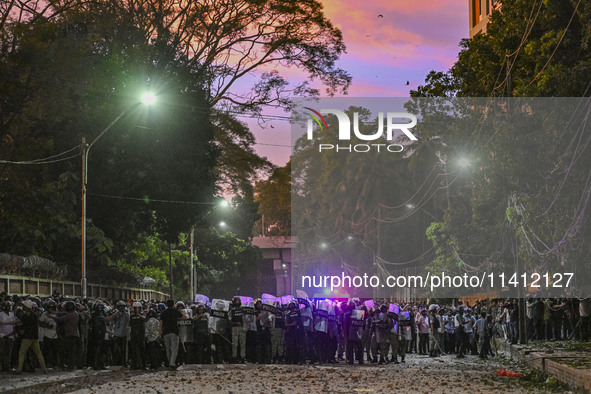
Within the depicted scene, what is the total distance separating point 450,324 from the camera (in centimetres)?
3138

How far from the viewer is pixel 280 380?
1867 centimetres

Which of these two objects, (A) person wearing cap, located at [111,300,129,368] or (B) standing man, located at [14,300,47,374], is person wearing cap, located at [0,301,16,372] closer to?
(B) standing man, located at [14,300,47,374]

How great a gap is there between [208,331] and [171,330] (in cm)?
226

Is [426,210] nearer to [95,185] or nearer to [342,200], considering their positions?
[342,200]

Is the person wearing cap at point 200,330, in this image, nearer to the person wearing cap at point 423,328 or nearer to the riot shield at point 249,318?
the riot shield at point 249,318

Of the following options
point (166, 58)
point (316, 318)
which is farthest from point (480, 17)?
point (316, 318)

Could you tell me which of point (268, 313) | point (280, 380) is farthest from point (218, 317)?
point (280, 380)

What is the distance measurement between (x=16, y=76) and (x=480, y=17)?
40.9m

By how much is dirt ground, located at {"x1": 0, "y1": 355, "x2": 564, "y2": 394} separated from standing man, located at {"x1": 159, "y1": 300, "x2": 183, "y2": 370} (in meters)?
0.42

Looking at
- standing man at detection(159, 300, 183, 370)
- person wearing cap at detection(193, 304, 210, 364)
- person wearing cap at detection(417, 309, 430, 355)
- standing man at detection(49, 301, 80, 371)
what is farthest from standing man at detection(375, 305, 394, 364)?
standing man at detection(49, 301, 80, 371)

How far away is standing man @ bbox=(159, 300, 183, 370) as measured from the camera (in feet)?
71.5

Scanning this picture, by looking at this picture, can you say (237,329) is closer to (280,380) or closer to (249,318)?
(249,318)

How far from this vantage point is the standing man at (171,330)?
21797mm

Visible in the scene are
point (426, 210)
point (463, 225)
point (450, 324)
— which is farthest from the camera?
point (426, 210)
